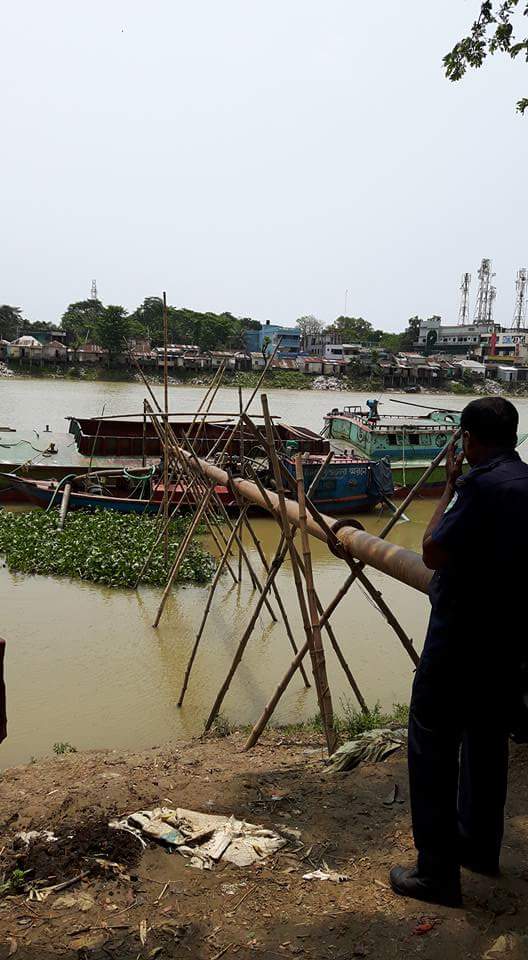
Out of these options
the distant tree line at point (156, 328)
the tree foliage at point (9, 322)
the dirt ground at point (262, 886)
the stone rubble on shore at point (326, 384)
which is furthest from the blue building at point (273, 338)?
the dirt ground at point (262, 886)

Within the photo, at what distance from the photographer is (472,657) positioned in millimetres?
2258

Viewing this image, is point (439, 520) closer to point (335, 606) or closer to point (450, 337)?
point (335, 606)

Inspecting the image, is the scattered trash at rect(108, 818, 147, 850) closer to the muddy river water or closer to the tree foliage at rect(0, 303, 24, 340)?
the muddy river water

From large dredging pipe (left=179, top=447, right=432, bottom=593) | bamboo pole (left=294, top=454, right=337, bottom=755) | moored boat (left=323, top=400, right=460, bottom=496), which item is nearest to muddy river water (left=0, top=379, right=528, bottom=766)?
bamboo pole (left=294, top=454, right=337, bottom=755)

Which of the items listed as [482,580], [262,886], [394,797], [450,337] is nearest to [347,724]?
[394,797]

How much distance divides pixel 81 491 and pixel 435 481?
843 cm

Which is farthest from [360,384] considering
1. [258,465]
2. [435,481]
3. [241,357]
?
[258,465]

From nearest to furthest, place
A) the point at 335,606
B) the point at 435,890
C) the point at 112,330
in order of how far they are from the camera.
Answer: the point at 435,890
the point at 335,606
the point at 112,330

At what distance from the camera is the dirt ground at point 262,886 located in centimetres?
222

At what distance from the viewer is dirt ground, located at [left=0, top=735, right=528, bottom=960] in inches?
87.5

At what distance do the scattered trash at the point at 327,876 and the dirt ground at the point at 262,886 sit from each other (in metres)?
0.03

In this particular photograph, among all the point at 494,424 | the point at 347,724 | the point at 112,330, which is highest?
the point at 112,330

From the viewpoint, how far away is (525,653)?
7.61 feet

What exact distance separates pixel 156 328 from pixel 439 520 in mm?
68023
